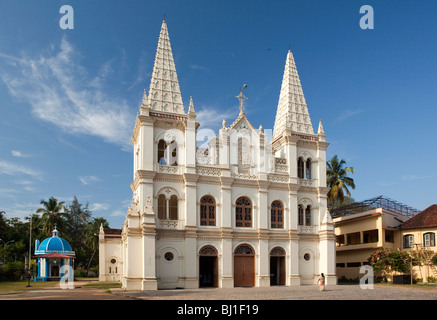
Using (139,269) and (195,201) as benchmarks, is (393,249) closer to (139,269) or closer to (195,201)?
(195,201)

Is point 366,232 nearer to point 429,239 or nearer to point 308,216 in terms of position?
point 429,239

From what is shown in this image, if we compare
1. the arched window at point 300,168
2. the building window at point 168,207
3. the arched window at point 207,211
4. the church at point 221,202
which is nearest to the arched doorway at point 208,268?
the church at point 221,202

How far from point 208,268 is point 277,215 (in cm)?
777

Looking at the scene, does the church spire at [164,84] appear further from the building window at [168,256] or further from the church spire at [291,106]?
the building window at [168,256]

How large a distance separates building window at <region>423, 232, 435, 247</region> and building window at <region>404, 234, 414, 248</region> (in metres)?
1.23

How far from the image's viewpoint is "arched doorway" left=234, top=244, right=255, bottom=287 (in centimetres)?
3341

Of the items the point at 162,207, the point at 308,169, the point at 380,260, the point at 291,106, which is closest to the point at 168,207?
the point at 162,207

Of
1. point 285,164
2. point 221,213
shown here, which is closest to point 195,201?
point 221,213

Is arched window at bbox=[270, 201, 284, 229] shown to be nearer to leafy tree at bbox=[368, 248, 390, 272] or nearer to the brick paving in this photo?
the brick paving

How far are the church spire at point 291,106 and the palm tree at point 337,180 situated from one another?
47.1ft

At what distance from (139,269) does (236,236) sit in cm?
791

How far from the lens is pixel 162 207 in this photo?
32.6 meters

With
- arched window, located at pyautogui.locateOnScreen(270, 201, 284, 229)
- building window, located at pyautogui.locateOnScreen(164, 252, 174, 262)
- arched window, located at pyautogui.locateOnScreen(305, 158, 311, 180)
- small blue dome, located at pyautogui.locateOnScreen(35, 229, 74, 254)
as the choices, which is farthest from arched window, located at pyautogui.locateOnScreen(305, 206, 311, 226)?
small blue dome, located at pyautogui.locateOnScreen(35, 229, 74, 254)

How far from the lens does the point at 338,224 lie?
151 feet
